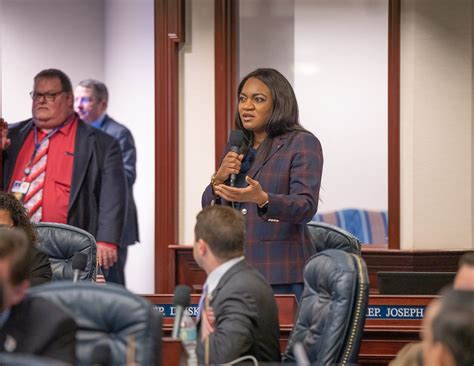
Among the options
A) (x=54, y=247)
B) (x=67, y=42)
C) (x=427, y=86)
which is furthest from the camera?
(x=67, y=42)

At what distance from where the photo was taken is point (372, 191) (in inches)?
325

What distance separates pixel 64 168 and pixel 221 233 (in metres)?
3.63

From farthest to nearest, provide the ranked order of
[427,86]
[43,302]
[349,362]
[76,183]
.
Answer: [427,86] → [76,183] → [349,362] → [43,302]

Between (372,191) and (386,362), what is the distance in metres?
3.30

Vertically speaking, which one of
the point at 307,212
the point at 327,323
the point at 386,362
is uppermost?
the point at 307,212

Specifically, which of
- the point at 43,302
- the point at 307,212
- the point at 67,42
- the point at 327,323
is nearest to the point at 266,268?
the point at 307,212

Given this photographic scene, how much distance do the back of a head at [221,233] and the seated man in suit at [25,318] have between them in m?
0.78

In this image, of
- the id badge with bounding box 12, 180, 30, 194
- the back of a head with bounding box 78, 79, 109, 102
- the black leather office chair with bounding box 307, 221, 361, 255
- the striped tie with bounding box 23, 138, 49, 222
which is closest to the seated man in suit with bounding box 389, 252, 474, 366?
the black leather office chair with bounding box 307, 221, 361, 255

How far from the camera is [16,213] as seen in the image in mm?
5121

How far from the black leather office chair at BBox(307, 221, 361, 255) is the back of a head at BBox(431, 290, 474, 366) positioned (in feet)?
9.21

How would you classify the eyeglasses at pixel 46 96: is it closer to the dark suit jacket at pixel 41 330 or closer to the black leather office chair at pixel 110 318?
the black leather office chair at pixel 110 318

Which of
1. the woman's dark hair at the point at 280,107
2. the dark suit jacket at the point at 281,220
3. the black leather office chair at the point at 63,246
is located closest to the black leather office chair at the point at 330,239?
the dark suit jacket at the point at 281,220

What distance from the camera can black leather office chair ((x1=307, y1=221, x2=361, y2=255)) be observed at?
5.63m

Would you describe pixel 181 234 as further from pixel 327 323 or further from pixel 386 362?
pixel 327 323
